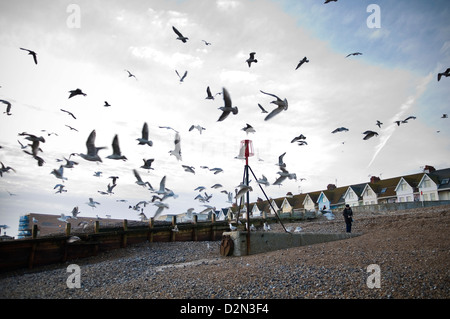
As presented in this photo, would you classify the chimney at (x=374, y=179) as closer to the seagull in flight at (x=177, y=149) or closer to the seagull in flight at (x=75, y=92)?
the seagull in flight at (x=177, y=149)

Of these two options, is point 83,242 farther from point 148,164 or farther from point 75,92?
point 75,92

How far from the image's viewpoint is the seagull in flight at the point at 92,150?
830cm

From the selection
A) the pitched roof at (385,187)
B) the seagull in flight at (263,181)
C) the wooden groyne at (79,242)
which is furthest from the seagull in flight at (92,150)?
the pitched roof at (385,187)

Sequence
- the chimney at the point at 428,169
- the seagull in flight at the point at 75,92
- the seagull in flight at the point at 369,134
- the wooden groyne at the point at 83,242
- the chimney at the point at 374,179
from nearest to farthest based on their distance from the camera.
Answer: the seagull in flight at the point at 75,92
the seagull in flight at the point at 369,134
the wooden groyne at the point at 83,242
the chimney at the point at 428,169
the chimney at the point at 374,179

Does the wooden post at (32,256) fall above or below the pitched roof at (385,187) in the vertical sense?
below

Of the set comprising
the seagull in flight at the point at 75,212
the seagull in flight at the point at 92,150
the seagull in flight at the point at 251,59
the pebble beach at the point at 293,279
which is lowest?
the pebble beach at the point at 293,279

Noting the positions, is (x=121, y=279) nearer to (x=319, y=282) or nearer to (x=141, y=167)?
(x=141, y=167)

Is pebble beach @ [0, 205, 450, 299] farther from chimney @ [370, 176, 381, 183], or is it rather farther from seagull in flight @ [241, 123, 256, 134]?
chimney @ [370, 176, 381, 183]

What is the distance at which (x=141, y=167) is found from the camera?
987 centimetres

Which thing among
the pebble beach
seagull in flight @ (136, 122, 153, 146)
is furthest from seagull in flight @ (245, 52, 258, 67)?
the pebble beach

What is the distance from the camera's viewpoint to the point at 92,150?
27.7 feet
